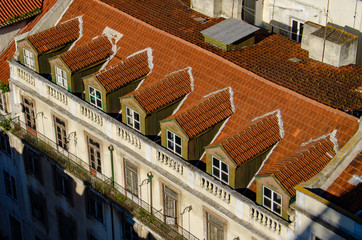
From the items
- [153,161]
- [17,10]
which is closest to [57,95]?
[153,161]

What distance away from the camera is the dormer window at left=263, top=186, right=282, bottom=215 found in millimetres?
37250

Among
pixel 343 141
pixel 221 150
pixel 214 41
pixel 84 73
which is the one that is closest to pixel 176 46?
pixel 214 41

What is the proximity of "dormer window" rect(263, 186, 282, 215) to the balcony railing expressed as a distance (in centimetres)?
684

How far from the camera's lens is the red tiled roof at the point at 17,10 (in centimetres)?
5484

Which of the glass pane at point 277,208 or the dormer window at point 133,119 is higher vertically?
the dormer window at point 133,119

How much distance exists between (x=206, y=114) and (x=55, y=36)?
47.4 feet

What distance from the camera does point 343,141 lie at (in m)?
38.5

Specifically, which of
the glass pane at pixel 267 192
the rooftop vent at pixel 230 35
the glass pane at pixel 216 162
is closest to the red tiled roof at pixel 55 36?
the rooftop vent at pixel 230 35

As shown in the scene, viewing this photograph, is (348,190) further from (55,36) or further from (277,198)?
(55,36)

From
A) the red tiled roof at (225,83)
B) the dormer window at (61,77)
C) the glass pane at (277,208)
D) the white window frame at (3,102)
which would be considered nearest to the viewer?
the glass pane at (277,208)

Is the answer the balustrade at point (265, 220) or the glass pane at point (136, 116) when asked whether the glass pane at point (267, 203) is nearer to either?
the balustrade at point (265, 220)

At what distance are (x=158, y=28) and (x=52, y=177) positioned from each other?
13.5m

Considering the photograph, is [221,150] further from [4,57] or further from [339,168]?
[4,57]

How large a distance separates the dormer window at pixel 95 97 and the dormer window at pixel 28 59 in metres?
6.53
